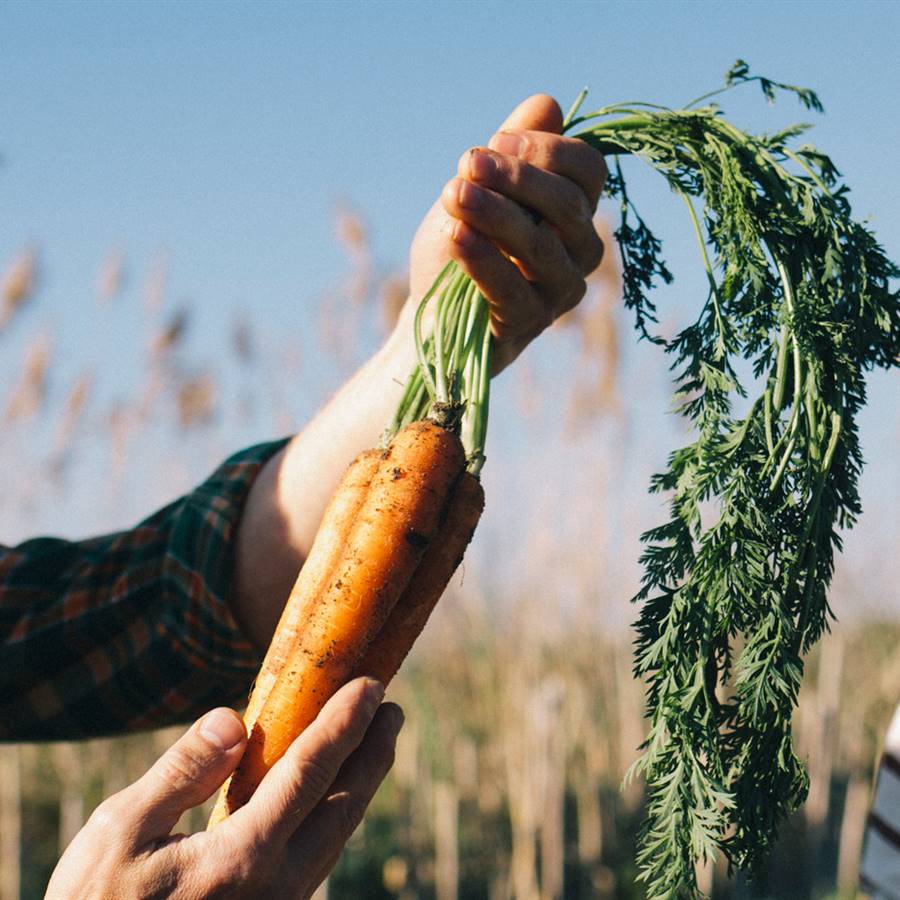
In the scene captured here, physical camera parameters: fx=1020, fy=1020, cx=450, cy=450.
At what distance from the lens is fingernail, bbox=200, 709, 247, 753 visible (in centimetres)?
134

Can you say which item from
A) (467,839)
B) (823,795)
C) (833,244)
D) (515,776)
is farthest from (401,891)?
(833,244)

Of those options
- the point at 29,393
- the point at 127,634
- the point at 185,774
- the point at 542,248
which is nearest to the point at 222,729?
the point at 185,774

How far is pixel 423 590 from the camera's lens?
165 cm

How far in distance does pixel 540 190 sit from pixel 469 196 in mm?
123

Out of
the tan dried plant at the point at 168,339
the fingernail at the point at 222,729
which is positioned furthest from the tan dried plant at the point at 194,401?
the fingernail at the point at 222,729

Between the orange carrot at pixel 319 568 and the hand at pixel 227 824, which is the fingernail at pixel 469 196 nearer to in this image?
the orange carrot at pixel 319 568

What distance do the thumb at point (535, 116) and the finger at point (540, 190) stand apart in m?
0.11

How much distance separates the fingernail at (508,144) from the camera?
5.10ft

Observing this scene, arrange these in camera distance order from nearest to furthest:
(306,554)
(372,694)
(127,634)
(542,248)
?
1. (372,694)
2. (542,248)
3. (306,554)
4. (127,634)

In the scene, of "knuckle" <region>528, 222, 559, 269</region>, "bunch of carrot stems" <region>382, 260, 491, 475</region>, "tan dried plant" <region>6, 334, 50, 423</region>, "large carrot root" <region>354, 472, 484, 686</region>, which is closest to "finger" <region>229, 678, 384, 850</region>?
"large carrot root" <region>354, 472, 484, 686</region>

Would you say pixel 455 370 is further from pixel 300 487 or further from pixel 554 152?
pixel 300 487

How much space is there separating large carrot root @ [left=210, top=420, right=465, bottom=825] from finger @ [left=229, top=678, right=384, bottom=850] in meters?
0.21

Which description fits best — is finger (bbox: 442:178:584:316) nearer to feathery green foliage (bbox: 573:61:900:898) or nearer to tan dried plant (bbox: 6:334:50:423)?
feathery green foliage (bbox: 573:61:900:898)

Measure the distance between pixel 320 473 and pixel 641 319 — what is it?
66 centimetres
